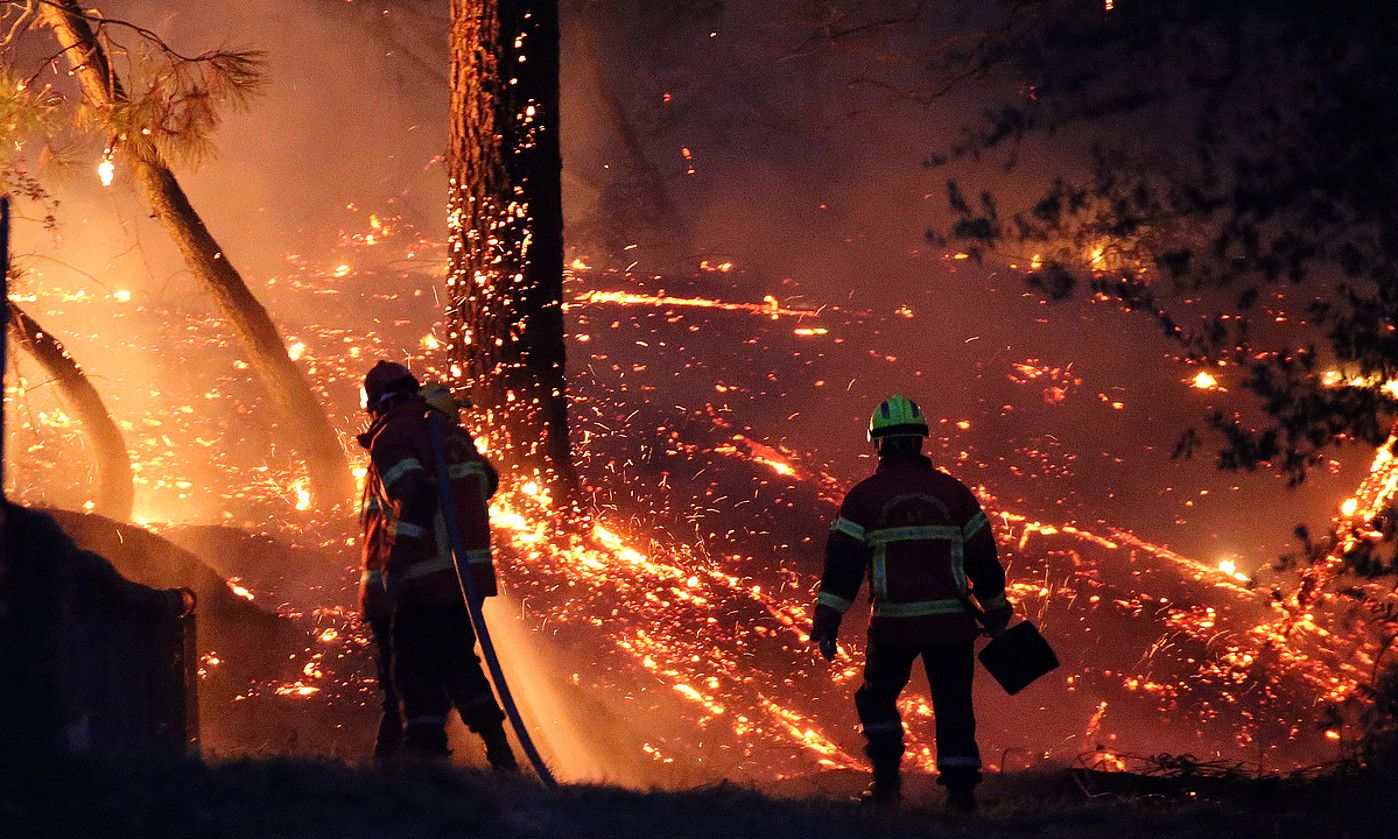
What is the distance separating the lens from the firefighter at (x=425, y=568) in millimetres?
5562

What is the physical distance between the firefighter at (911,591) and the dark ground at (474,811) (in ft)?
0.86

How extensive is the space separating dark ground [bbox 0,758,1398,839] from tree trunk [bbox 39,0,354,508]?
240 inches

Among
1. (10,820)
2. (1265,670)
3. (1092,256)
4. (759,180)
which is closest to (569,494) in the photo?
(1092,256)

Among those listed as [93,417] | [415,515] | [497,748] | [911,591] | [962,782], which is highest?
[93,417]

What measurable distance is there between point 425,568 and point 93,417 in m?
5.54

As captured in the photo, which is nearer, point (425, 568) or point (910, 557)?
point (910, 557)

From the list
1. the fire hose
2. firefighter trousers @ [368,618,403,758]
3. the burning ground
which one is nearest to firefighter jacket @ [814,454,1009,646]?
the fire hose

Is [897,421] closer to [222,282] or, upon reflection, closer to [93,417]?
[222,282]

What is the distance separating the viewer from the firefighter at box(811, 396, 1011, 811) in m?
5.41

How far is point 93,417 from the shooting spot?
9.95 meters

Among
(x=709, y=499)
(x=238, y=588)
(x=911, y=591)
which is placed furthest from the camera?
(x=709, y=499)

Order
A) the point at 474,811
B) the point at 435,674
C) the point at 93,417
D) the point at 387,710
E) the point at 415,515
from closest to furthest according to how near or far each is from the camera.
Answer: the point at 474,811, the point at 415,515, the point at 435,674, the point at 387,710, the point at 93,417

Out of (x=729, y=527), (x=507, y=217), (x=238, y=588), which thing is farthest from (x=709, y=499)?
(x=238, y=588)

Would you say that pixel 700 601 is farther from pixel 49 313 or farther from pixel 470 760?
pixel 49 313
